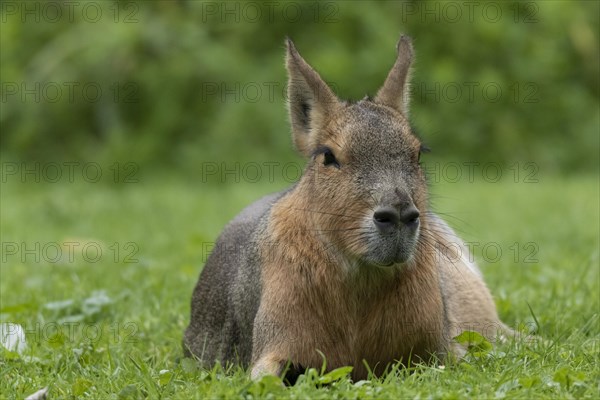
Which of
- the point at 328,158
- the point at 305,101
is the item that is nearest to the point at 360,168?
the point at 328,158

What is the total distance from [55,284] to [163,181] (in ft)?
14.2

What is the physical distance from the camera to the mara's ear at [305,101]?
367cm

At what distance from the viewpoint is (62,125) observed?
411 inches

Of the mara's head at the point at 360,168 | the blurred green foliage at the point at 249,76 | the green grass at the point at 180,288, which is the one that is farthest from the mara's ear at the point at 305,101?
the blurred green foliage at the point at 249,76

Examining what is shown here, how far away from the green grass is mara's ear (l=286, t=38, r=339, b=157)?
2.25ft

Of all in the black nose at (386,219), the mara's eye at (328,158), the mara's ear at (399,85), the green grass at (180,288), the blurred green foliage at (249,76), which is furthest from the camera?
the blurred green foliage at (249,76)

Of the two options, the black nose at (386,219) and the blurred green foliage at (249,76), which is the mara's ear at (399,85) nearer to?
the black nose at (386,219)

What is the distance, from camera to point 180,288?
5.41 metres

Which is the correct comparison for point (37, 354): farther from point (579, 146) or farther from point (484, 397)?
point (579, 146)

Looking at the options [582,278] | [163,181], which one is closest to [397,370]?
[582,278]

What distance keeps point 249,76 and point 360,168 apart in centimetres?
674

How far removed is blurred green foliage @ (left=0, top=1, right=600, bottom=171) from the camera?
9922mm

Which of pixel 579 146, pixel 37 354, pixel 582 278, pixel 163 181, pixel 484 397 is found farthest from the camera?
pixel 579 146

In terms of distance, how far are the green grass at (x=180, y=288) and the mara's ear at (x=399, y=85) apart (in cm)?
51
